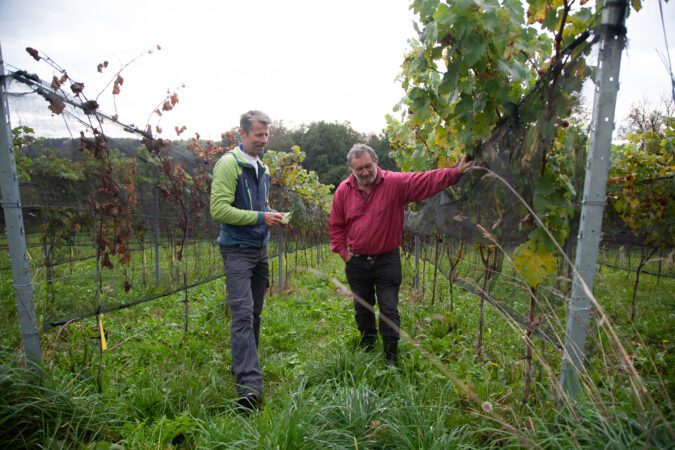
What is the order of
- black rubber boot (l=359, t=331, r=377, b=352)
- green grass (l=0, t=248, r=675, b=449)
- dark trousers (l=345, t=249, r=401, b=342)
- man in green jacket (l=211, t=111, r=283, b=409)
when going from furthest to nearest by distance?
1. black rubber boot (l=359, t=331, r=377, b=352)
2. dark trousers (l=345, t=249, r=401, b=342)
3. man in green jacket (l=211, t=111, r=283, b=409)
4. green grass (l=0, t=248, r=675, b=449)

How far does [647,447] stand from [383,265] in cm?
209

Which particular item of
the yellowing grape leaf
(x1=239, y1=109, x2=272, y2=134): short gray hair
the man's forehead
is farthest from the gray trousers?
the yellowing grape leaf

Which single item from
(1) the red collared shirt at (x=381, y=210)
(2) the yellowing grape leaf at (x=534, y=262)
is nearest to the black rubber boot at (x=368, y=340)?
(1) the red collared shirt at (x=381, y=210)

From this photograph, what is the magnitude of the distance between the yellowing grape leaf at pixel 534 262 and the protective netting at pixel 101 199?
2.68m

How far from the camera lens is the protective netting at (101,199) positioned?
2.43 meters

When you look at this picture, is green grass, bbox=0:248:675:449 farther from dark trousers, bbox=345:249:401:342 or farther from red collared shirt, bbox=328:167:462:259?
red collared shirt, bbox=328:167:462:259

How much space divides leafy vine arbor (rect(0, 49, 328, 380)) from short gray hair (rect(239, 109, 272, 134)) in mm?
1032

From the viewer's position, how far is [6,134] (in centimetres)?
207

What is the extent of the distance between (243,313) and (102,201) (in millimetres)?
1411

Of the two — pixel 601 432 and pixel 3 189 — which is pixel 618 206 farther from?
pixel 3 189

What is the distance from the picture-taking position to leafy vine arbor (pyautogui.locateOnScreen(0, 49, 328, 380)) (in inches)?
96.3

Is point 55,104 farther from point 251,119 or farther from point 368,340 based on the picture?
point 368,340

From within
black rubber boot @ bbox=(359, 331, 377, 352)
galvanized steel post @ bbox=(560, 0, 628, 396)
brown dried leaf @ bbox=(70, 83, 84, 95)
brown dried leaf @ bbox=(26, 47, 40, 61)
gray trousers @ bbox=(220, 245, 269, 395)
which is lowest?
black rubber boot @ bbox=(359, 331, 377, 352)

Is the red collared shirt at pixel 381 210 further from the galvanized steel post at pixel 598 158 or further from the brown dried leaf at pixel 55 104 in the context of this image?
the brown dried leaf at pixel 55 104
